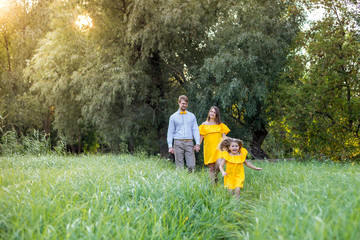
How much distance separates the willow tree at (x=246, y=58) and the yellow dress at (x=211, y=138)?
325 centimetres

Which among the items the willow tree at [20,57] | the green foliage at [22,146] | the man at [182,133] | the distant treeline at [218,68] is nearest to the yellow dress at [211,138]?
the man at [182,133]

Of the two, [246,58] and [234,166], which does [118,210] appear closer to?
[234,166]

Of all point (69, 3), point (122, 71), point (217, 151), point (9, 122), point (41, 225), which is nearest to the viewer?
point (41, 225)

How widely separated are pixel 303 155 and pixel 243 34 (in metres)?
4.19

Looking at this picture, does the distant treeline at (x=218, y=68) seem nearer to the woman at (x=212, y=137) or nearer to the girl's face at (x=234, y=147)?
the woman at (x=212, y=137)

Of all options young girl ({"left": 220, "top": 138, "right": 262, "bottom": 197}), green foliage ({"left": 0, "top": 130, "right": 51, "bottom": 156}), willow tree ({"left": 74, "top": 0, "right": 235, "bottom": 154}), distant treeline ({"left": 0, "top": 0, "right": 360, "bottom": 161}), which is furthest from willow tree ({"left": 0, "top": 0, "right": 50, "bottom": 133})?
young girl ({"left": 220, "top": 138, "right": 262, "bottom": 197})

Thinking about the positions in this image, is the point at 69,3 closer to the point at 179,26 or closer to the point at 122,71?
the point at 122,71

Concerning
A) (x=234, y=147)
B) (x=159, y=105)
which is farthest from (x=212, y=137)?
(x=159, y=105)

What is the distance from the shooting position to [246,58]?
32.2 ft

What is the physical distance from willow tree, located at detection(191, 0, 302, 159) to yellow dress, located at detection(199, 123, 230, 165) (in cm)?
325

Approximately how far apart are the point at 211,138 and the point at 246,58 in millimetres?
4528

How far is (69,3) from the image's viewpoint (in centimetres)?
1148

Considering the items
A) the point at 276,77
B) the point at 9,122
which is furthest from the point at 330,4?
the point at 9,122

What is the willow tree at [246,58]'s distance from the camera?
31.7 ft
